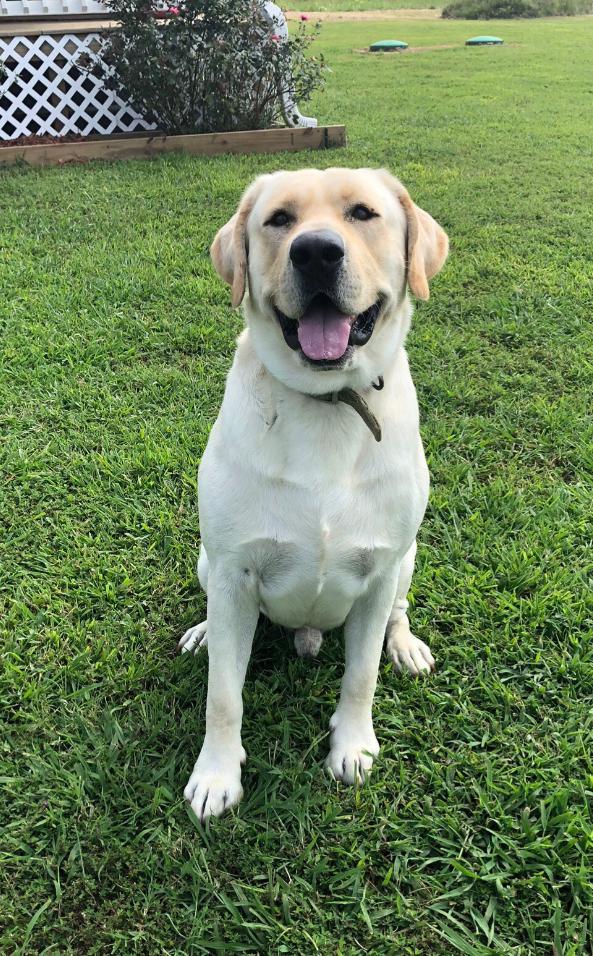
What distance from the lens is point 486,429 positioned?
3389 millimetres

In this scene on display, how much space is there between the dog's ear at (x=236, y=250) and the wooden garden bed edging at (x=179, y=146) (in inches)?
250

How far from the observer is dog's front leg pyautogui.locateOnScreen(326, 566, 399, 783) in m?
1.95

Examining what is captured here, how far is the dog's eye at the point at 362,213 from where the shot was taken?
6.09 feet

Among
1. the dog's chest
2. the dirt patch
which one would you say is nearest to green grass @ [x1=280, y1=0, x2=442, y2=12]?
the dirt patch

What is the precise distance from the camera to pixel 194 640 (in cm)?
232

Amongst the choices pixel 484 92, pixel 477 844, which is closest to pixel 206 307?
pixel 477 844

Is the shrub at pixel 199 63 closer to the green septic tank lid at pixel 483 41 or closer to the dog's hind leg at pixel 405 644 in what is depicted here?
Answer: the dog's hind leg at pixel 405 644

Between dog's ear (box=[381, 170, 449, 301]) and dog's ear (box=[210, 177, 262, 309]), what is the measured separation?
0.40m

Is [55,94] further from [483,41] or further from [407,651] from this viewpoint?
[483,41]

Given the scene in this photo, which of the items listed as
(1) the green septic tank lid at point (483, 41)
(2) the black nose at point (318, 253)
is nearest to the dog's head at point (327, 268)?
(2) the black nose at point (318, 253)

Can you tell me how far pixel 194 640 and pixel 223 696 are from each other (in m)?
0.45

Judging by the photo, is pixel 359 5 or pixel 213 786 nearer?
pixel 213 786

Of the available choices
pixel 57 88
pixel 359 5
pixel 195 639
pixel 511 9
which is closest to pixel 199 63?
pixel 57 88

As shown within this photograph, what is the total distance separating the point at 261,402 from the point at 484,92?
11790 mm
